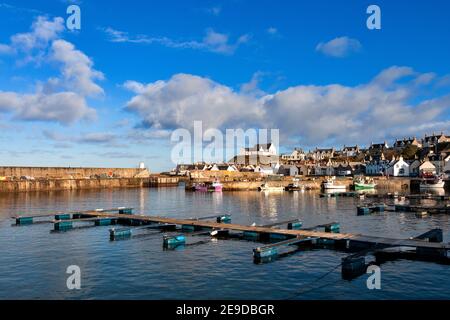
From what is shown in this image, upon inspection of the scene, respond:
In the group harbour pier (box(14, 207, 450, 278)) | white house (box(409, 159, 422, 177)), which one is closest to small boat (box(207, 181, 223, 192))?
harbour pier (box(14, 207, 450, 278))

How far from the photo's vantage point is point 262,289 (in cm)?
2088

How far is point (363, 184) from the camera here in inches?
4400

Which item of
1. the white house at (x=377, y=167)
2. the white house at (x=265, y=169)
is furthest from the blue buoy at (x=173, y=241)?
the white house at (x=377, y=167)

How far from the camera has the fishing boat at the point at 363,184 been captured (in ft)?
362

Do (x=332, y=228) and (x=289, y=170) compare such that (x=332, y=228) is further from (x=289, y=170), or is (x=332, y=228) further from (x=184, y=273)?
(x=289, y=170)

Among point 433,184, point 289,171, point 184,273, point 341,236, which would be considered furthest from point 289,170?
point 184,273

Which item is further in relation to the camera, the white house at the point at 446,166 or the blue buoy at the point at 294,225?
the white house at the point at 446,166

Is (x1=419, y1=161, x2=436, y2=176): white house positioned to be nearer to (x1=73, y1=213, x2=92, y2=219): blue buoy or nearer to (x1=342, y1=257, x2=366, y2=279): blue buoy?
(x1=73, y1=213, x2=92, y2=219): blue buoy

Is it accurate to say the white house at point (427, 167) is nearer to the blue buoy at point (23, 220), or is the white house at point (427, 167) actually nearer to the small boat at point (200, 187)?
the small boat at point (200, 187)

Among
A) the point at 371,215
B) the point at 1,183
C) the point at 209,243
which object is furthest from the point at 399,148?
the point at 209,243

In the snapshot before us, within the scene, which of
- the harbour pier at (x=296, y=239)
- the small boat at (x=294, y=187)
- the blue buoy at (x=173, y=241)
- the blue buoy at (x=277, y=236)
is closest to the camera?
the harbour pier at (x=296, y=239)

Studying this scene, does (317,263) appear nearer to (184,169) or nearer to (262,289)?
(262,289)

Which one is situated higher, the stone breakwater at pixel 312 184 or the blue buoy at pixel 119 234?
the stone breakwater at pixel 312 184

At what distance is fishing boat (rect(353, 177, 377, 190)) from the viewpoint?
362 feet
